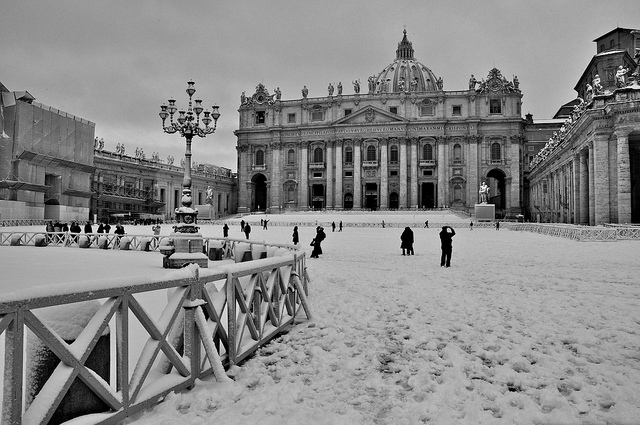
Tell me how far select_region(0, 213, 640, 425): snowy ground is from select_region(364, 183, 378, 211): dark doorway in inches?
2656

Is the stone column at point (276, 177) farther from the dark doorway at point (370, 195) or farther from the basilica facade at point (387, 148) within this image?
the dark doorway at point (370, 195)

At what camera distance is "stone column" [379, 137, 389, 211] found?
75812mm

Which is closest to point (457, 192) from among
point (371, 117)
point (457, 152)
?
point (457, 152)

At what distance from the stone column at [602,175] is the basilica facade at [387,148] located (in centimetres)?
4181

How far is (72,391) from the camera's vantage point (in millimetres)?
3053

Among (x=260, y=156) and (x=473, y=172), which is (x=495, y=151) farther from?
(x=260, y=156)

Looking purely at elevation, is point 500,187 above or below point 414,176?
below

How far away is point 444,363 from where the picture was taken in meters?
5.14

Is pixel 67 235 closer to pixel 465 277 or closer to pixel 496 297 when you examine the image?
pixel 465 277

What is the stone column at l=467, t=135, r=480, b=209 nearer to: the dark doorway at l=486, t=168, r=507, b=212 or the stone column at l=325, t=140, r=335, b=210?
the dark doorway at l=486, t=168, r=507, b=212

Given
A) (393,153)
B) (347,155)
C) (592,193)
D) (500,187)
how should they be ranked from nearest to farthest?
(592,193)
(393,153)
(347,155)
(500,187)

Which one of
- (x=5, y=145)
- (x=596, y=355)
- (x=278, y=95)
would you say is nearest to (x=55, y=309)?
(x=596, y=355)

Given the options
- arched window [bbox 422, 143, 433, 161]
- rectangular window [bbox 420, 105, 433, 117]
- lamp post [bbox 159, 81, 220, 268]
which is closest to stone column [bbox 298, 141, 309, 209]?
arched window [bbox 422, 143, 433, 161]

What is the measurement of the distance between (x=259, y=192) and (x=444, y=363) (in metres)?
84.2
